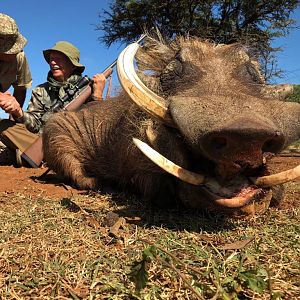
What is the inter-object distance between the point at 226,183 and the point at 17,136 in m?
4.26

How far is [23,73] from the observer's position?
6160 mm

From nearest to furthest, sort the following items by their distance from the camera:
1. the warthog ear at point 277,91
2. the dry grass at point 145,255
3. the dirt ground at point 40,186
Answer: the dry grass at point 145,255 < the warthog ear at point 277,91 < the dirt ground at point 40,186

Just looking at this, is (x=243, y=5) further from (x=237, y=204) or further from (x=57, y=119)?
(x=237, y=204)

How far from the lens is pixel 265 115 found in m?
2.05

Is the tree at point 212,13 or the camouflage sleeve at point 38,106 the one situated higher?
the tree at point 212,13

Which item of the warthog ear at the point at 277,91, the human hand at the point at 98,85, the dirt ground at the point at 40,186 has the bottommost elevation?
the dirt ground at the point at 40,186

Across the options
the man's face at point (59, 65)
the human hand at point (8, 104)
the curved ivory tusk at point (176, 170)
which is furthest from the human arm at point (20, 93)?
the curved ivory tusk at point (176, 170)

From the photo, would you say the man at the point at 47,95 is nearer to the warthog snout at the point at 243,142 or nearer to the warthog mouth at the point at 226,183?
the warthog mouth at the point at 226,183

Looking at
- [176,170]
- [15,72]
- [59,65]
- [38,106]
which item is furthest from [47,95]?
[176,170]

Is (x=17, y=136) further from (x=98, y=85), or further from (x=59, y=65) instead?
(x=98, y=85)

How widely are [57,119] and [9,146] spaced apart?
6.37ft

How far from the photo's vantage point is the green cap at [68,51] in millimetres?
5917

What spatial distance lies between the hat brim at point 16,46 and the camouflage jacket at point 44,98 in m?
0.56

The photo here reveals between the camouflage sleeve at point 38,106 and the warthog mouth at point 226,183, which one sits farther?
the camouflage sleeve at point 38,106
